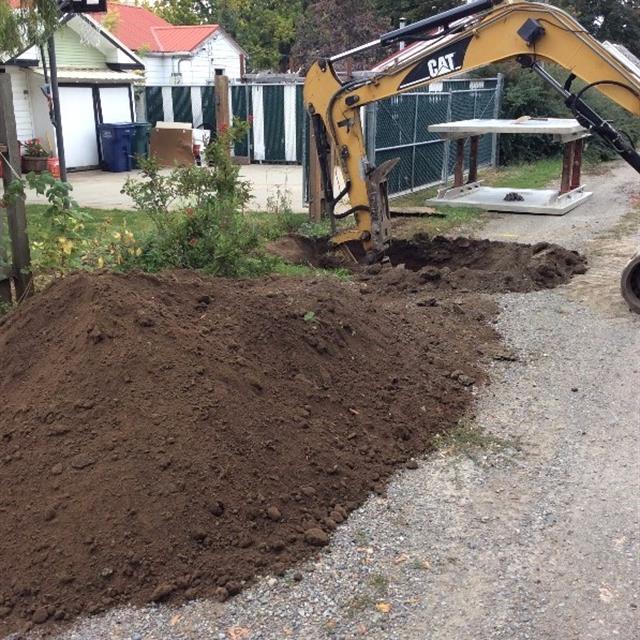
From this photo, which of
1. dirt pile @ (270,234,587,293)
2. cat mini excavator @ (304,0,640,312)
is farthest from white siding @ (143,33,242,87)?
cat mini excavator @ (304,0,640,312)

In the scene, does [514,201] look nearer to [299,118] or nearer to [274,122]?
[299,118]

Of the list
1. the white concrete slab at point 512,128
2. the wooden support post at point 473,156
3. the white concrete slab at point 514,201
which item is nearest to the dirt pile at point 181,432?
the white concrete slab at point 514,201

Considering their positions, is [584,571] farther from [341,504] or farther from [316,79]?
[316,79]

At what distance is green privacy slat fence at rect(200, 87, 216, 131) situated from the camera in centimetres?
2220

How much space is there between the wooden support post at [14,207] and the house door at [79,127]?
14.6m

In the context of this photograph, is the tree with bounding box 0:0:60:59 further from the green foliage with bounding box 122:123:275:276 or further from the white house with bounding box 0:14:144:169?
the white house with bounding box 0:14:144:169

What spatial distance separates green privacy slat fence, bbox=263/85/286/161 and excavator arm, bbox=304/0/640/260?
40.5 ft

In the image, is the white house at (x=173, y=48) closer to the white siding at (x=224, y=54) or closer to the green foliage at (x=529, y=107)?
the white siding at (x=224, y=54)

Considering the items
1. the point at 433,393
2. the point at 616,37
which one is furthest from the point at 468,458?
the point at 616,37

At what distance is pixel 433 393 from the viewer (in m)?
5.16

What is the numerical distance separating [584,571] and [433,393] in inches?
74.8

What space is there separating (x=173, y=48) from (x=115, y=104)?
1301 cm

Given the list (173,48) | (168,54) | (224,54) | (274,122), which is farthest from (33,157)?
(224,54)

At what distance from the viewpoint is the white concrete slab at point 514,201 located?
12.8 m
